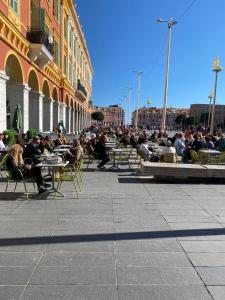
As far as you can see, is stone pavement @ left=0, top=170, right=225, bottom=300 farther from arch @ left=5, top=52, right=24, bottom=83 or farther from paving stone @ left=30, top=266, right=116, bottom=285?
arch @ left=5, top=52, right=24, bottom=83

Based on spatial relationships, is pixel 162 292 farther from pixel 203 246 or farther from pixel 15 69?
pixel 15 69

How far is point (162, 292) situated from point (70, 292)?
844mm

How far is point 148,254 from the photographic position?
4574 millimetres

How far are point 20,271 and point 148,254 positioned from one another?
1.51 meters

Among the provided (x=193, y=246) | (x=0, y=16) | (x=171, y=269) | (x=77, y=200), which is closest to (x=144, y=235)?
(x=193, y=246)

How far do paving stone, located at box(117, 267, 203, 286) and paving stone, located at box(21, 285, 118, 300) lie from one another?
26 centimetres

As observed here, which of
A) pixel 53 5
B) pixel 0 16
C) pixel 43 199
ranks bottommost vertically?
pixel 43 199

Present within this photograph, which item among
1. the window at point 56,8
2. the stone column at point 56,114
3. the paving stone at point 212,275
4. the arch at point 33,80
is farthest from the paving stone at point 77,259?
the stone column at point 56,114

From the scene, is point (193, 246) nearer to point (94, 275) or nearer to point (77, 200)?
point (94, 275)

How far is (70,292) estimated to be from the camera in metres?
3.49

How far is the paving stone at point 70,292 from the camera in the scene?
11.1 ft

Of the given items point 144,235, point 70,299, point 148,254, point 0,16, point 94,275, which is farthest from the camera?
point 0,16

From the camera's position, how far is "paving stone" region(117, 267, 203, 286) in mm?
3758


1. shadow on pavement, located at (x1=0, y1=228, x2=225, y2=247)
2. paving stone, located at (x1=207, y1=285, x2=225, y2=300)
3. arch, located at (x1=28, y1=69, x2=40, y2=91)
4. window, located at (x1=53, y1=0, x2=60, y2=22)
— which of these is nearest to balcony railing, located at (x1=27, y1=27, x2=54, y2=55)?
arch, located at (x1=28, y1=69, x2=40, y2=91)
